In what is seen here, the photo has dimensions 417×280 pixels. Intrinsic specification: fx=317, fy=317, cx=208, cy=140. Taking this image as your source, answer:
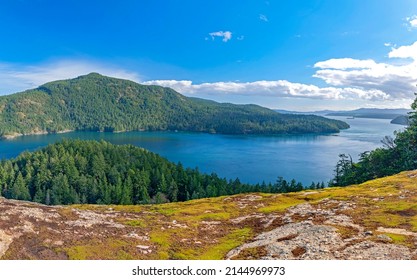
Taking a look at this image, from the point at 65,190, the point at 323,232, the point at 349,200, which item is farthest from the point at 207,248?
the point at 65,190

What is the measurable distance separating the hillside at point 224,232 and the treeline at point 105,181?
7581 cm

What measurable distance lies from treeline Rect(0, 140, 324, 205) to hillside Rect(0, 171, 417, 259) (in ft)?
249

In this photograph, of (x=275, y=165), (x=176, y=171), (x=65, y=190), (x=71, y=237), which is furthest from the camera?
(x=275, y=165)

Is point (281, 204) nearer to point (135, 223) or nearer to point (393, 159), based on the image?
point (135, 223)

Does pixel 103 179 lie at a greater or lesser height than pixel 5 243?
lesser

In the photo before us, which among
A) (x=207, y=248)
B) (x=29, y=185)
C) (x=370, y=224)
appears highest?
(x=370, y=224)

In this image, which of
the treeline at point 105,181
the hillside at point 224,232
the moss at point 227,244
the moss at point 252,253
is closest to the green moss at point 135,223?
the hillside at point 224,232

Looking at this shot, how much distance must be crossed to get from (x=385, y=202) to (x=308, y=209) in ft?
30.2

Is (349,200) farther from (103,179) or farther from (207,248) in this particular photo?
(103,179)

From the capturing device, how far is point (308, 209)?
1548 inches

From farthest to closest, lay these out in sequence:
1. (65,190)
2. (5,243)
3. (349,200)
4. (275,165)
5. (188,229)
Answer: (275,165), (65,190), (349,200), (188,229), (5,243)

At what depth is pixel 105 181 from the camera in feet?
429

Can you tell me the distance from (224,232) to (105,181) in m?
107

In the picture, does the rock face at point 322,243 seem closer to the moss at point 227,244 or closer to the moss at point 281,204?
the moss at point 227,244
